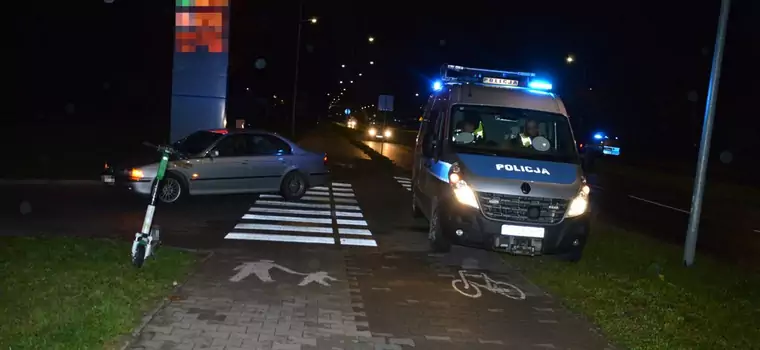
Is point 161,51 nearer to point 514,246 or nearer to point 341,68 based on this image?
point 341,68

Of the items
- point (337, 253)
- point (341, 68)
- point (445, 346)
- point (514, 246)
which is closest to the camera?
point (445, 346)

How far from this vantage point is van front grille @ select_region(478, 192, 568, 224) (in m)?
9.05

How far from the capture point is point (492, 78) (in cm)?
1141

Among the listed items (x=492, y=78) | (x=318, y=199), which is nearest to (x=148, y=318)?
(x=492, y=78)

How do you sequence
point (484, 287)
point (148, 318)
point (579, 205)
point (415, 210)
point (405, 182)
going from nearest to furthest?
point (148, 318), point (484, 287), point (579, 205), point (415, 210), point (405, 182)

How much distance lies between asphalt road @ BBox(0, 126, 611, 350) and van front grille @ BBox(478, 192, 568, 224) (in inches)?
29.0

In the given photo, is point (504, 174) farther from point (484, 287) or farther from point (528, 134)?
point (484, 287)

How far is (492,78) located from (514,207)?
119 inches

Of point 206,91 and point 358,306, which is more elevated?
point 206,91

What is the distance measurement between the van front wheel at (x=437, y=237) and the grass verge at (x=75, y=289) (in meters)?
3.19

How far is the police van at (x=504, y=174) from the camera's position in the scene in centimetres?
905

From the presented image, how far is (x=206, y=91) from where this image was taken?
20031 mm

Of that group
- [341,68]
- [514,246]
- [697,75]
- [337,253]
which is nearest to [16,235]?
[337,253]

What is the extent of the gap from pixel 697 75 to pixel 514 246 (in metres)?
41.3
